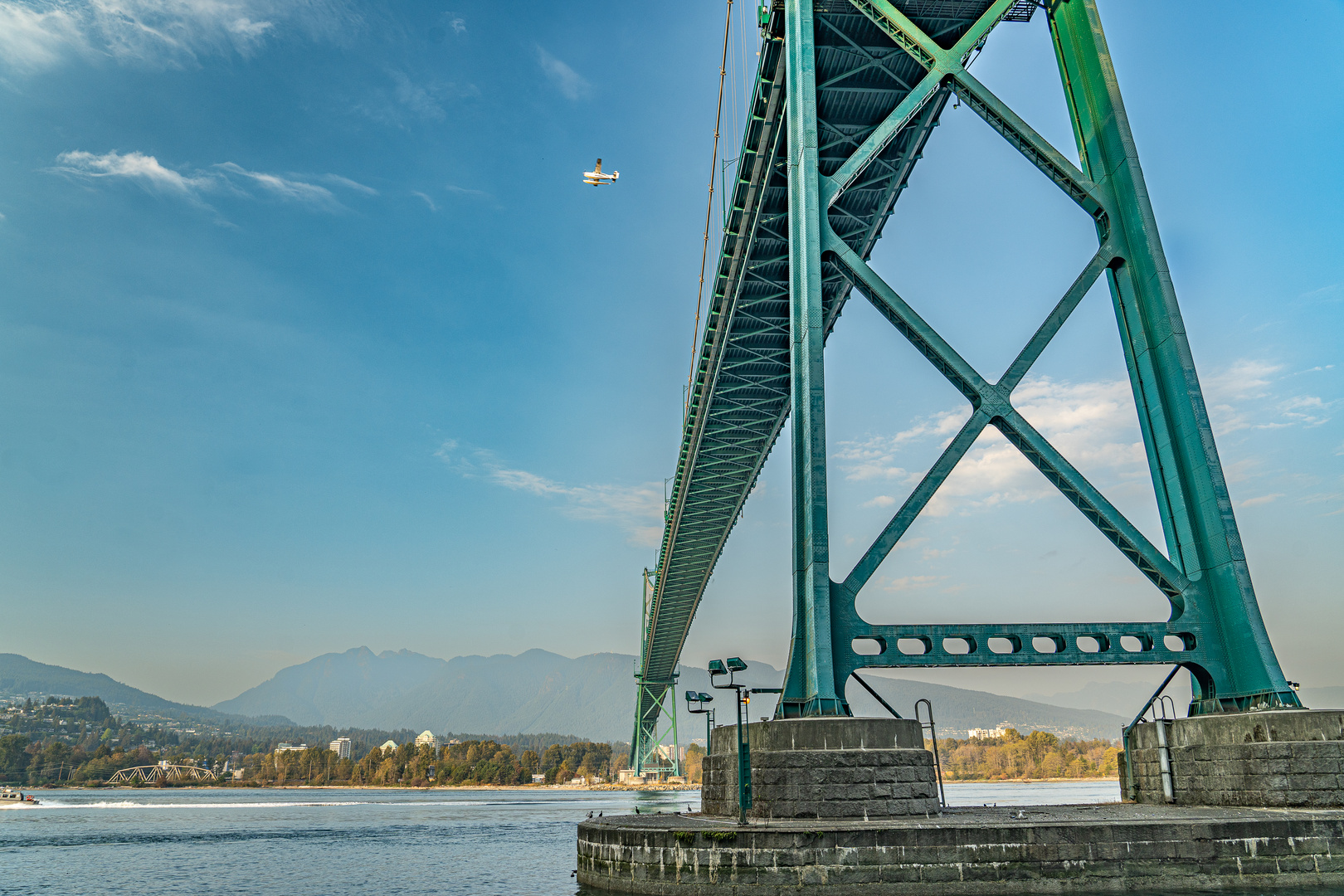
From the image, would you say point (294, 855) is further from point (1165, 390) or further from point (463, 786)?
point (463, 786)

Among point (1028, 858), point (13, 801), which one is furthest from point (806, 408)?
point (13, 801)

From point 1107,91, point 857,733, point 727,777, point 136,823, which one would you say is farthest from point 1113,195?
point 136,823

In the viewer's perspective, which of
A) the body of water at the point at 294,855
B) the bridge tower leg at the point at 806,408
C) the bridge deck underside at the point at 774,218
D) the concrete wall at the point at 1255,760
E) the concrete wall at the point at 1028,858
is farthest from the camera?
the body of water at the point at 294,855

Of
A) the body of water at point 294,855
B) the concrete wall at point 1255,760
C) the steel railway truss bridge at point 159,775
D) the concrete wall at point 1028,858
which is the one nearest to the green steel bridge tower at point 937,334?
the concrete wall at point 1255,760

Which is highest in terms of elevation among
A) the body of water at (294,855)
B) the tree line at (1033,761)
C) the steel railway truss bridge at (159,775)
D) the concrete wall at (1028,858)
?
the concrete wall at (1028,858)

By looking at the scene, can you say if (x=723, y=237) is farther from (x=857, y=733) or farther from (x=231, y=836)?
(x=231, y=836)

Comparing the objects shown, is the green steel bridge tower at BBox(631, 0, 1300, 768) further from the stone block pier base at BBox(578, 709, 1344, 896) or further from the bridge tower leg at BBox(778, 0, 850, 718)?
the stone block pier base at BBox(578, 709, 1344, 896)

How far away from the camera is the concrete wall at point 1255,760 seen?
1117cm

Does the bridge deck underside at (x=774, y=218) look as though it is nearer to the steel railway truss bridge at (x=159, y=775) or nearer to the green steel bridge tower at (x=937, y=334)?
the green steel bridge tower at (x=937, y=334)

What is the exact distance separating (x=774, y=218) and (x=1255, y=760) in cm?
1496

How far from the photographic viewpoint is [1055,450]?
14.2 m

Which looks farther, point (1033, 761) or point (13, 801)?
point (1033, 761)

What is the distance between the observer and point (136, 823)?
1736 inches

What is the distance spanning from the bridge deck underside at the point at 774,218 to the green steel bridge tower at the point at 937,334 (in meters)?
0.07
